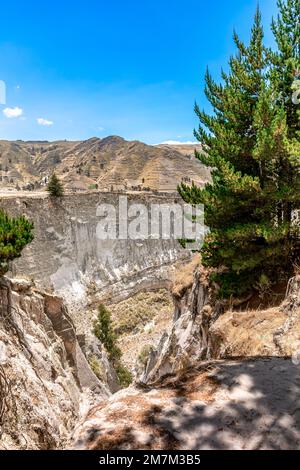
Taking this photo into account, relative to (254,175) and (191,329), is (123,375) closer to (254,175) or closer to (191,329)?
(191,329)

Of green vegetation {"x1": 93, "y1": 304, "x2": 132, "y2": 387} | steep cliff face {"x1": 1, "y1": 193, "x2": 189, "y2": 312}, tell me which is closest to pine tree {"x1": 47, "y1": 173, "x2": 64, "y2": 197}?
steep cliff face {"x1": 1, "y1": 193, "x2": 189, "y2": 312}

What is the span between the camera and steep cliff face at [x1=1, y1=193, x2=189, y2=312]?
100 feet

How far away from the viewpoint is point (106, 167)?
10544 cm

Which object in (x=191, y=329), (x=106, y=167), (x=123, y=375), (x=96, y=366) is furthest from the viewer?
(x=106, y=167)

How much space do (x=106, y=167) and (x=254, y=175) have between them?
10057 cm

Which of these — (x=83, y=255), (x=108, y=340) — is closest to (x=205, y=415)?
(x=108, y=340)

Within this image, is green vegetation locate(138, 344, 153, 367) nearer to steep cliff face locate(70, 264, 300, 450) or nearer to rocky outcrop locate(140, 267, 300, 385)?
rocky outcrop locate(140, 267, 300, 385)

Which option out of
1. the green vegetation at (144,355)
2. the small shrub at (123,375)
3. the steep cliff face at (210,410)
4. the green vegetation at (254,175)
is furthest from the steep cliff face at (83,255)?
the steep cliff face at (210,410)

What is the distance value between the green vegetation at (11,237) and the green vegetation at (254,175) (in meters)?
4.85

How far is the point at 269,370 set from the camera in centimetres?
367

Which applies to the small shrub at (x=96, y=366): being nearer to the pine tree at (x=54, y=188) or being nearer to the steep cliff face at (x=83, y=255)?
the steep cliff face at (x=83, y=255)

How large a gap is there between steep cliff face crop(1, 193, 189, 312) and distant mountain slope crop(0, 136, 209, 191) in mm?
32938

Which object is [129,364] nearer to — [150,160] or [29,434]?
[29,434]

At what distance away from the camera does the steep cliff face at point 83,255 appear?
30500mm
